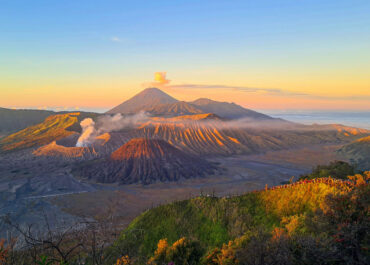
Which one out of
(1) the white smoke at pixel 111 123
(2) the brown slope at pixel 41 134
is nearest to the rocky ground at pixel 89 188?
(2) the brown slope at pixel 41 134

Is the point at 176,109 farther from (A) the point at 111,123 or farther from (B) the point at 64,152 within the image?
(B) the point at 64,152

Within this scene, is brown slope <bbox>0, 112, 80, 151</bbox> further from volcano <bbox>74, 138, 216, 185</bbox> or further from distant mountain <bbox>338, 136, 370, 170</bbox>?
distant mountain <bbox>338, 136, 370, 170</bbox>

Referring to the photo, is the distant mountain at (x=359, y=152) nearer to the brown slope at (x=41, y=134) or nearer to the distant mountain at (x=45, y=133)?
the distant mountain at (x=45, y=133)

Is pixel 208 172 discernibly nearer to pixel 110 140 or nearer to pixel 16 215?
pixel 16 215

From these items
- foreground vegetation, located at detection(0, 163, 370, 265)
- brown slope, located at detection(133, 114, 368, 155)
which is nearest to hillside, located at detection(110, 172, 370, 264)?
foreground vegetation, located at detection(0, 163, 370, 265)

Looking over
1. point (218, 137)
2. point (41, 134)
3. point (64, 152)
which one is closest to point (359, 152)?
point (218, 137)
